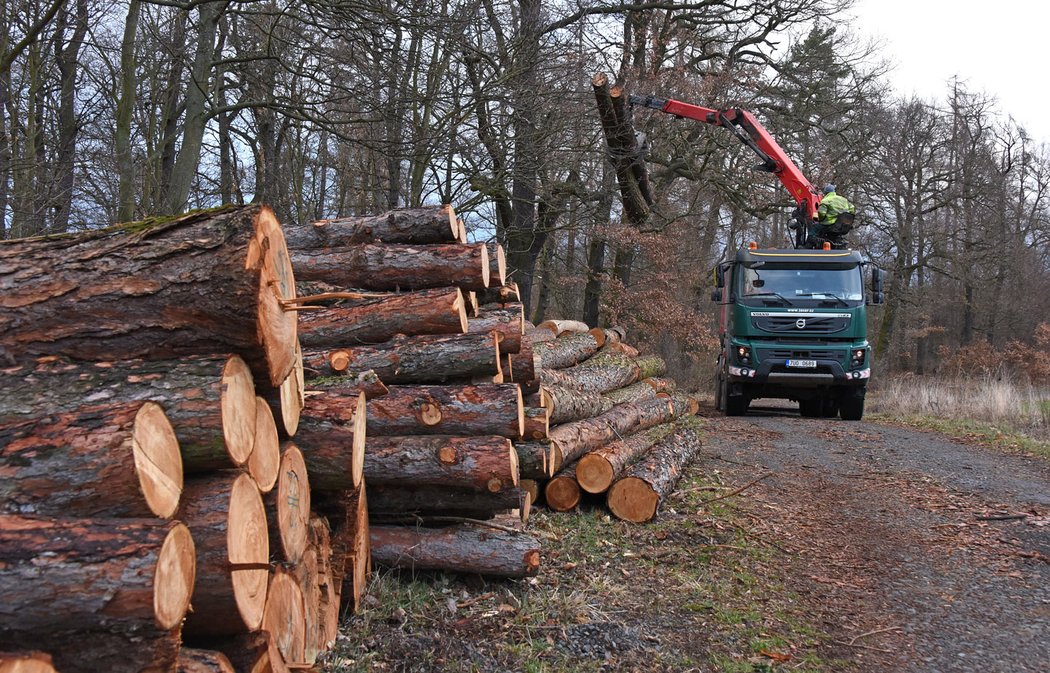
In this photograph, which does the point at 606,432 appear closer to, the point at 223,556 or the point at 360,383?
the point at 360,383

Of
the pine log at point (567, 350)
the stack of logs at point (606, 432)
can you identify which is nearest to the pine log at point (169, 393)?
the stack of logs at point (606, 432)

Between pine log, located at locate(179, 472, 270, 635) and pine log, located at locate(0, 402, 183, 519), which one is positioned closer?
pine log, located at locate(0, 402, 183, 519)

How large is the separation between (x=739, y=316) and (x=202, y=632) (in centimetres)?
1160

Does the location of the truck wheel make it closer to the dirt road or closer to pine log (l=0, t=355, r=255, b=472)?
the dirt road

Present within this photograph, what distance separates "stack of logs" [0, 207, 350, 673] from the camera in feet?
7.55

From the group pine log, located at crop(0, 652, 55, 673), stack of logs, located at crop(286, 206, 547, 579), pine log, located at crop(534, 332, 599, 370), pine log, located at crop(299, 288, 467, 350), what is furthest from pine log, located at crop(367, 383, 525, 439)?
pine log, located at crop(534, 332, 599, 370)

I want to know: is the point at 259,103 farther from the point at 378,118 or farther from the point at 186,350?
the point at 186,350

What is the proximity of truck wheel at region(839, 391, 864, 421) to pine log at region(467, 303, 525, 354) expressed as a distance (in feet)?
29.4

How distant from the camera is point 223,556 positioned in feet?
9.07

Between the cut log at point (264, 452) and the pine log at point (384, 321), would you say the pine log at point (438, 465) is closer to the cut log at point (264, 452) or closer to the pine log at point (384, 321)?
the pine log at point (384, 321)

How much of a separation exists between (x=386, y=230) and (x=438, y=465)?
2.47m

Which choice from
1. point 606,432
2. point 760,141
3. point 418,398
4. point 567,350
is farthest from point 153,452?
point 760,141

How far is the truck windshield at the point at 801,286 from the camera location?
1318cm

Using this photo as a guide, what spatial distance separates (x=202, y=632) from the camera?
9.44ft
